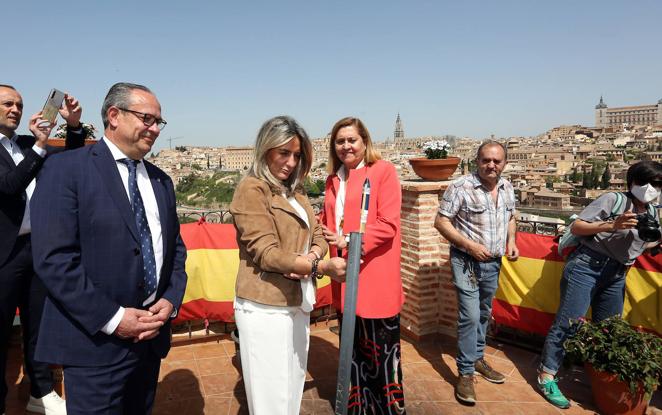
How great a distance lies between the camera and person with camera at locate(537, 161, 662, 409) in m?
2.45

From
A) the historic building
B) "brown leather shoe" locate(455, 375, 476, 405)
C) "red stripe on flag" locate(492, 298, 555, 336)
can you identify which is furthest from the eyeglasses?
the historic building

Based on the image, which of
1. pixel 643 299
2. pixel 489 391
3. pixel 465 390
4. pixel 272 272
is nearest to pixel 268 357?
pixel 272 272

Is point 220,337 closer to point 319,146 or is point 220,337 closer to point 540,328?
point 540,328

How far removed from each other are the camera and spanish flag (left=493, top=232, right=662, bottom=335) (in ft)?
1.79

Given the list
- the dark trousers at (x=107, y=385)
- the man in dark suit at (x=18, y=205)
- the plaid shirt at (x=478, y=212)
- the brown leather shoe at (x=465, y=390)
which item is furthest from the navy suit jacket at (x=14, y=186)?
the brown leather shoe at (x=465, y=390)

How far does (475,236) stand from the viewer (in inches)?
109

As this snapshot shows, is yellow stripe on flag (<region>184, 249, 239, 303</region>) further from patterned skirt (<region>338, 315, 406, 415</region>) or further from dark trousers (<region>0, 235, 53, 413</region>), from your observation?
patterned skirt (<region>338, 315, 406, 415</region>)

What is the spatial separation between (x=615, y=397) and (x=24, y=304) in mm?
3663

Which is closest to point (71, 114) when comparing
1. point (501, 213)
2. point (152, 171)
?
point (152, 171)

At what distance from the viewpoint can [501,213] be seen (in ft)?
9.22

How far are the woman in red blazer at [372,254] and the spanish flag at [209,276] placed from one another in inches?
57.0

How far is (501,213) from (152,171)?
224 cm

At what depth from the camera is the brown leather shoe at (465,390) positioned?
2705 mm

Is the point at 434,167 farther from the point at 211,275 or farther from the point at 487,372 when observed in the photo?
the point at 211,275
